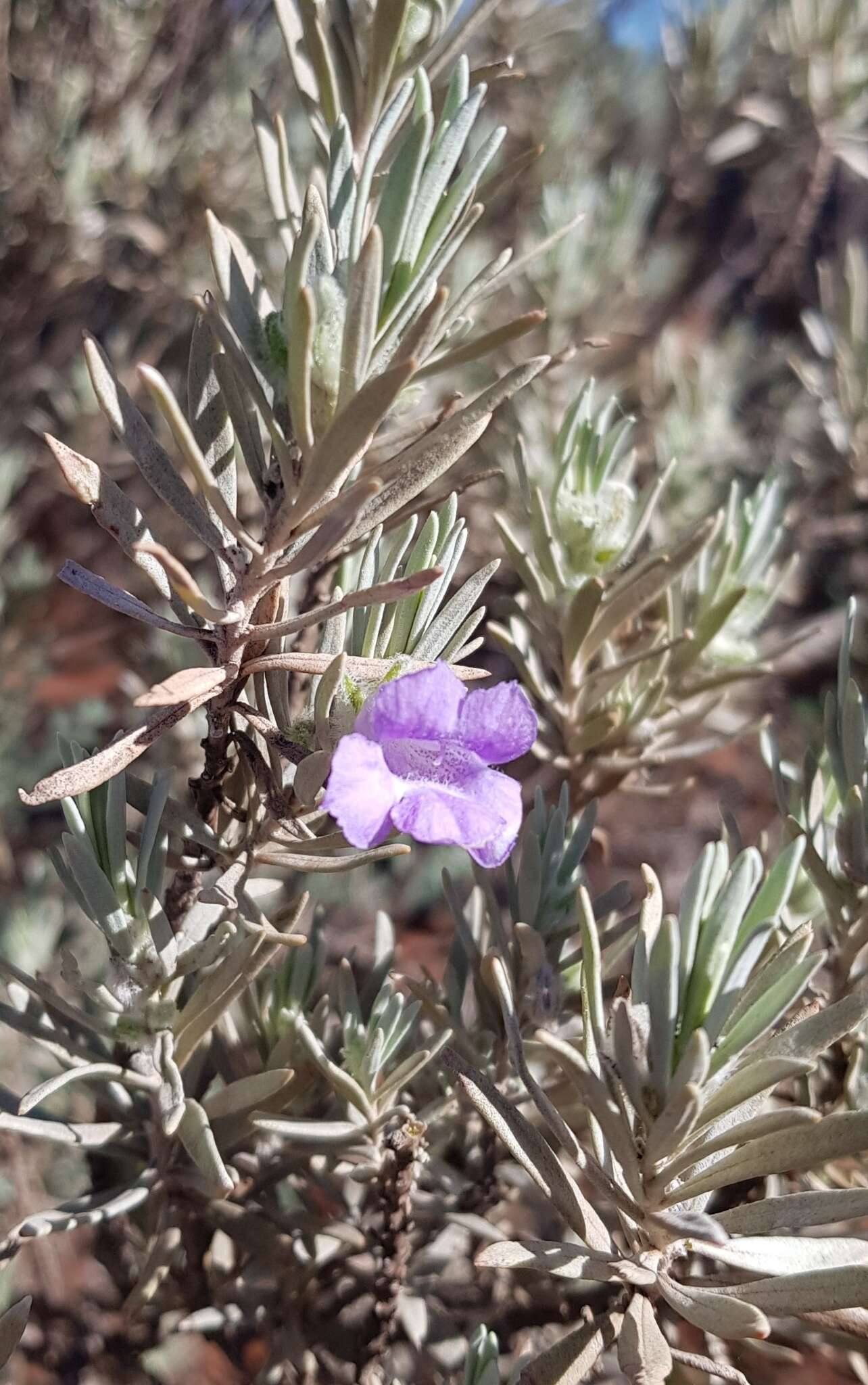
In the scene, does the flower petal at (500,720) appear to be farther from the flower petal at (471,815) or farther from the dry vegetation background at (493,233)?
the dry vegetation background at (493,233)

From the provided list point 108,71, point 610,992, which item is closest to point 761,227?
point 108,71

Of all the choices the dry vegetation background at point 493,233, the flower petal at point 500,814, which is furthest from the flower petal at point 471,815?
the dry vegetation background at point 493,233

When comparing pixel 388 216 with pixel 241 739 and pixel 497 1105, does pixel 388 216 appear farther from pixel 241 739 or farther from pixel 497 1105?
pixel 497 1105

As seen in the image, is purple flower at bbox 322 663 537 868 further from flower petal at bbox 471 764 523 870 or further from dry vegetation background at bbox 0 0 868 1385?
dry vegetation background at bbox 0 0 868 1385

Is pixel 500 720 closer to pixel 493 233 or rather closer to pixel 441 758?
pixel 441 758

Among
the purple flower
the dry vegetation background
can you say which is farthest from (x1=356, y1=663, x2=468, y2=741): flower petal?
the dry vegetation background

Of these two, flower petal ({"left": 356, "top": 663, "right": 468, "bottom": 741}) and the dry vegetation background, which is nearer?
flower petal ({"left": 356, "top": 663, "right": 468, "bottom": 741})
